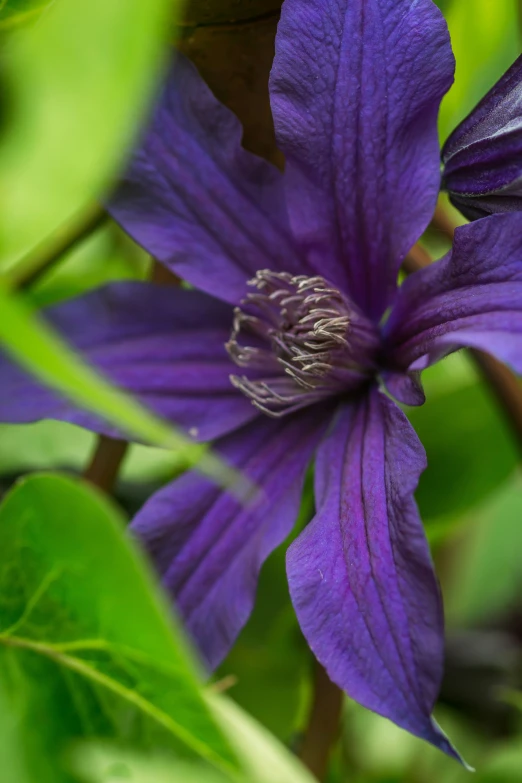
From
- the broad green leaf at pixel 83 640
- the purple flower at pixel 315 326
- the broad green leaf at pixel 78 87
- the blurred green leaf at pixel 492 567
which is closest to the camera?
the broad green leaf at pixel 78 87

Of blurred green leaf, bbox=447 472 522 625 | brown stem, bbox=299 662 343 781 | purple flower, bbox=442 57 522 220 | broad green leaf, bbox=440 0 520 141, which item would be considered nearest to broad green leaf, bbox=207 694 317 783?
brown stem, bbox=299 662 343 781

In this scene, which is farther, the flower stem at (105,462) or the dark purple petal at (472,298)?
the flower stem at (105,462)

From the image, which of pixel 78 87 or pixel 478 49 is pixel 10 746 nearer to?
pixel 78 87

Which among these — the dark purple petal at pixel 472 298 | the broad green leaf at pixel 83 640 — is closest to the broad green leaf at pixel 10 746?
the broad green leaf at pixel 83 640

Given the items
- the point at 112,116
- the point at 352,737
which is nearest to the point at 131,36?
the point at 112,116

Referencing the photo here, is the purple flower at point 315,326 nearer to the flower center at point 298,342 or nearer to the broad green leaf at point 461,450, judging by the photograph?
the flower center at point 298,342

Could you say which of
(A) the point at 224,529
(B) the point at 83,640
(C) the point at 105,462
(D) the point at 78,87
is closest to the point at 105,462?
(C) the point at 105,462

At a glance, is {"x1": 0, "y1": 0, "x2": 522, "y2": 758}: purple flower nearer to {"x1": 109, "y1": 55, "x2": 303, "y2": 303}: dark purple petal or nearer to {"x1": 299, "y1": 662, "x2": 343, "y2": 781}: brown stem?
{"x1": 109, "y1": 55, "x2": 303, "y2": 303}: dark purple petal
